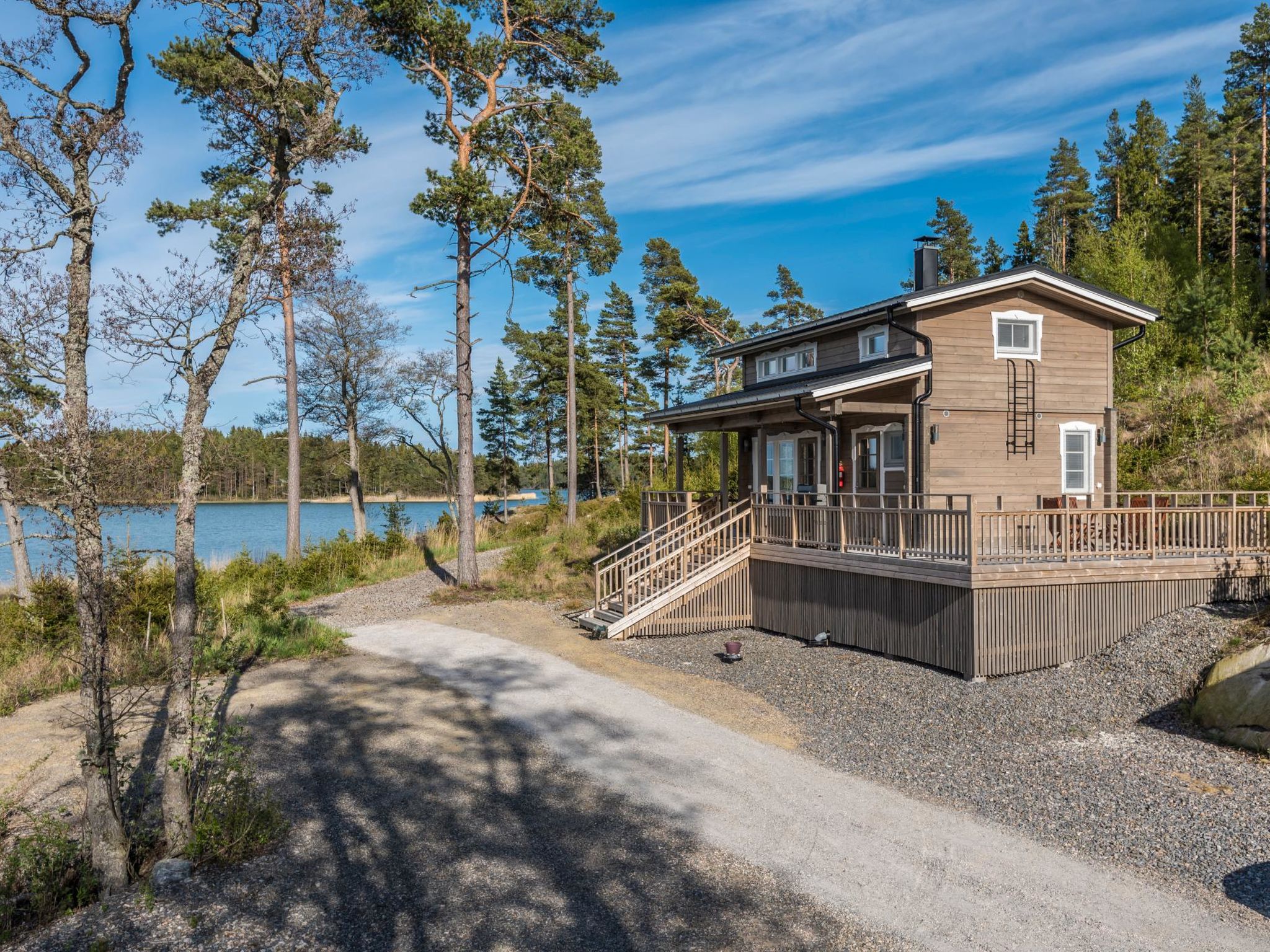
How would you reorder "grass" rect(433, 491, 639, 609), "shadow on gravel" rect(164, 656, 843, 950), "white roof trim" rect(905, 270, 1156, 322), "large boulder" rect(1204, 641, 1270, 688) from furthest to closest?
"grass" rect(433, 491, 639, 609), "white roof trim" rect(905, 270, 1156, 322), "large boulder" rect(1204, 641, 1270, 688), "shadow on gravel" rect(164, 656, 843, 950)

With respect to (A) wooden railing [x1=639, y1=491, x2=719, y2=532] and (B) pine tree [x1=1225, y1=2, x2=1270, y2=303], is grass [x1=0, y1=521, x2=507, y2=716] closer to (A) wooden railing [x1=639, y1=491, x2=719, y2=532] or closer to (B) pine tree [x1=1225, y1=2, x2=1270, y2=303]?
(A) wooden railing [x1=639, y1=491, x2=719, y2=532]

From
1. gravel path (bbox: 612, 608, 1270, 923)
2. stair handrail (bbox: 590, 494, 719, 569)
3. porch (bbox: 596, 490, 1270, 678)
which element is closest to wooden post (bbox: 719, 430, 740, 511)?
stair handrail (bbox: 590, 494, 719, 569)

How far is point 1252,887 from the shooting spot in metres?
6.24

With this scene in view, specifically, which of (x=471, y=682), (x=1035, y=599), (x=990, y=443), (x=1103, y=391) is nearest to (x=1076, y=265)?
(x=1103, y=391)

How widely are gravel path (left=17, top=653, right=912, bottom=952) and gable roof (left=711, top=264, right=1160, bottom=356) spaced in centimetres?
1169

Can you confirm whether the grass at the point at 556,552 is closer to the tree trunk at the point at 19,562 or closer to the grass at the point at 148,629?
the grass at the point at 148,629

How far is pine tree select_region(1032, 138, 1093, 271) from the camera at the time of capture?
50031 mm

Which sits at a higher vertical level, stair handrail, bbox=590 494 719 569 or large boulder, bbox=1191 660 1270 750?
stair handrail, bbox=590 494 719 569

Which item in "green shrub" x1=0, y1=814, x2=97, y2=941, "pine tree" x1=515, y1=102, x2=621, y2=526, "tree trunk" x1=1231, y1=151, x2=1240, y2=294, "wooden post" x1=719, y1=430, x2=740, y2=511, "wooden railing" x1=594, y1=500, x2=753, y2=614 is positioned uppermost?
"tree trunk" x1=1231, y1=151, x2=1240, y2=294

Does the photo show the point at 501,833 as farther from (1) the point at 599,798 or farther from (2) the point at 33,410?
(2) the point at 33,410

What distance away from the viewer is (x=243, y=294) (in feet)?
23.8

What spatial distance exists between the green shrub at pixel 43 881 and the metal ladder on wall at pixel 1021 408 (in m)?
16.5

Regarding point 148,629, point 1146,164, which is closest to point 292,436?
point 148,629

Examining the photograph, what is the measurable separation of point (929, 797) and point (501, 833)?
4355 mm
